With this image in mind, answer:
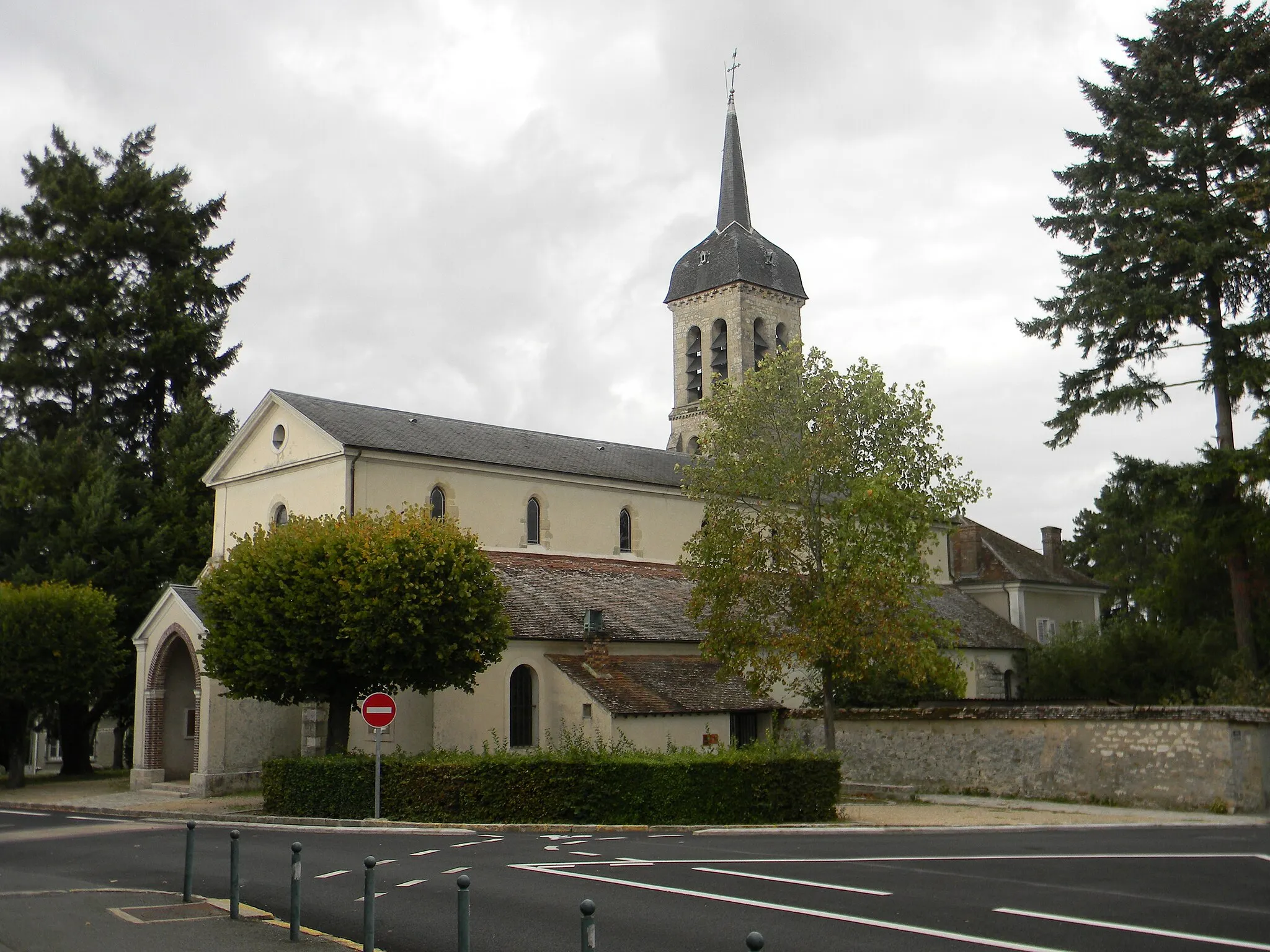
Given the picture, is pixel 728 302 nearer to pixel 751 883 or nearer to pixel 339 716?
pixel 339 716

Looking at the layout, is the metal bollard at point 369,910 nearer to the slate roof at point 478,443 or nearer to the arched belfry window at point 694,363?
the slate roof at point 478,443

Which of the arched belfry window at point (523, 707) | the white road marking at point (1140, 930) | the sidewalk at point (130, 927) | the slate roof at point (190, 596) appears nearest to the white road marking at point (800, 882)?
the white road marking at point (1140, 930)

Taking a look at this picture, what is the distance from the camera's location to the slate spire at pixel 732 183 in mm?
61000

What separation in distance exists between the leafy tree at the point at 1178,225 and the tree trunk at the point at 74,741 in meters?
36.1

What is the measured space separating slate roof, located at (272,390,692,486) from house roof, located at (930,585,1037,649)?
12437 mm

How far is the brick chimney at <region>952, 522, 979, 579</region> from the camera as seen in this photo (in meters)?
53.1

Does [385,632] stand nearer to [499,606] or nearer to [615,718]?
[499,606]

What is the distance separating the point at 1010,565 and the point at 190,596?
35.0 meters

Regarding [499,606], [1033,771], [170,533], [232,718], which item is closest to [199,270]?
[170,533]

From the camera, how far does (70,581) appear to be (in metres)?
41.0

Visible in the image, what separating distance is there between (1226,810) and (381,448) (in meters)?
24.1

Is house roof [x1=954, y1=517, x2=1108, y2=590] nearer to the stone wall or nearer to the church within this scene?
the church

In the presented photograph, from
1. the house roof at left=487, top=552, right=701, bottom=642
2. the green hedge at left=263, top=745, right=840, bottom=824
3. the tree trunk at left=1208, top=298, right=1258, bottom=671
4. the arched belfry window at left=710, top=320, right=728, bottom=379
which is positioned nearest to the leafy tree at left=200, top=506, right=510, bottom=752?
the green hedge at left=263, top=745, right=840, bottom=824

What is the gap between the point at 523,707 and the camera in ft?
108
